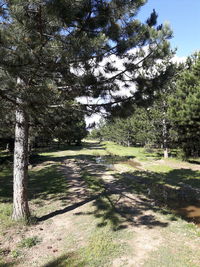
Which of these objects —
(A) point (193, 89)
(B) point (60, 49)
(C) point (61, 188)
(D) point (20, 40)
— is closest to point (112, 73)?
(B) point (60, 49)

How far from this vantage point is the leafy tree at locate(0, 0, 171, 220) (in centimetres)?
379

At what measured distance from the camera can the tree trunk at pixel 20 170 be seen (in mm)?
6297

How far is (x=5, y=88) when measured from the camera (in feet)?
13.7

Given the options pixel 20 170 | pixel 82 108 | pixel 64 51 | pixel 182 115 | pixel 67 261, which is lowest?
pixel 67 261

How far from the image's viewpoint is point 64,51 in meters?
4.42

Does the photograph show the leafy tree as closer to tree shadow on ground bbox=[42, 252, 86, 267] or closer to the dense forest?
the dense forest

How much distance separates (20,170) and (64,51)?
3934mm

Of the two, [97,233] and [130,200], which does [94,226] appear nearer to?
[97,233]

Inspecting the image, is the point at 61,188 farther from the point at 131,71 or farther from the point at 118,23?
the point at 118,23

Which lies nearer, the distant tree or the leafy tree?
the leafy tree

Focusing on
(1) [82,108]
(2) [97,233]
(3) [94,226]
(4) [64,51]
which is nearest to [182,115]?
(1) [82,108]

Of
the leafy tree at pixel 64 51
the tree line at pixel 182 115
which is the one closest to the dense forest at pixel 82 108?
the leafy tree at pixel 64 51

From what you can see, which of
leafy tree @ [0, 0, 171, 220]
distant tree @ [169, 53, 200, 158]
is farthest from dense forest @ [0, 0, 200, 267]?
distant tree @ [169, 53, 200, 158]

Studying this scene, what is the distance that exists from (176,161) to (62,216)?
16.2 meters
